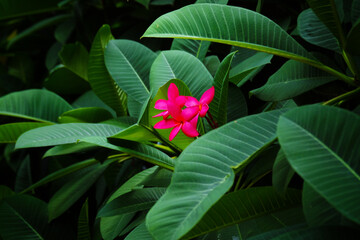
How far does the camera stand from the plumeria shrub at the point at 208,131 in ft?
1.42

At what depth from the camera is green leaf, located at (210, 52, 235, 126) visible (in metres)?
0.62

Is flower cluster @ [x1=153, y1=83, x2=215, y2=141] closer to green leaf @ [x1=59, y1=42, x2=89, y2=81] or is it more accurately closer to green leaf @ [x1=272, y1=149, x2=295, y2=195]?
green leaf @ [x1=272, y1=149, x2=295, y2=195]

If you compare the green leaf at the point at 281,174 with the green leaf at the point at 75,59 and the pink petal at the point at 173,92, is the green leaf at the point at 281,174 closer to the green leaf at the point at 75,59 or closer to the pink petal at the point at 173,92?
the pink petal at the point at 173,92

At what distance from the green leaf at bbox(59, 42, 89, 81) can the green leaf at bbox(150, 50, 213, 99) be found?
0.48m

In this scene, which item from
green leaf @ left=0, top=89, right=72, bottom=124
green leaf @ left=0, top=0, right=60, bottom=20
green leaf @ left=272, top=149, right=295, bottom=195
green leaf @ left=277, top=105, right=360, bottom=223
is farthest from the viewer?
green leaf @ left=0, top=0, right=60, bottom=20

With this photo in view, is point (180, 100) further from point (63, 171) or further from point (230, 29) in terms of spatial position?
point (63, 171)

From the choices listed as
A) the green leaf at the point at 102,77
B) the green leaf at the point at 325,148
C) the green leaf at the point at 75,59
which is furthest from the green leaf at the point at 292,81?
the green leaf at the point at 75,59

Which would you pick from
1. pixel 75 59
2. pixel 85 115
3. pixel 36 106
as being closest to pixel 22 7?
pixel 75 59

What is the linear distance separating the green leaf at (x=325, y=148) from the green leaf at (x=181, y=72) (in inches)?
11.7

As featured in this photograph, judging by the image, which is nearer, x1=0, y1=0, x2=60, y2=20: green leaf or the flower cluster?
the flower cluster

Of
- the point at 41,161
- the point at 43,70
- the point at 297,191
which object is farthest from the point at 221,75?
the point at 43,70

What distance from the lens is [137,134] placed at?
636 millimetres

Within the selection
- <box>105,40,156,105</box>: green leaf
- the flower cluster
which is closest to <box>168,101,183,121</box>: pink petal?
the flower cluster

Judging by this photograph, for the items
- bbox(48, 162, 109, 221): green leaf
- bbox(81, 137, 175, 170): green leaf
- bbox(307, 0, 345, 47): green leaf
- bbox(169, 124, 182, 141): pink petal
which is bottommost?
bbox(48, 162, 109, 221): green leaf
